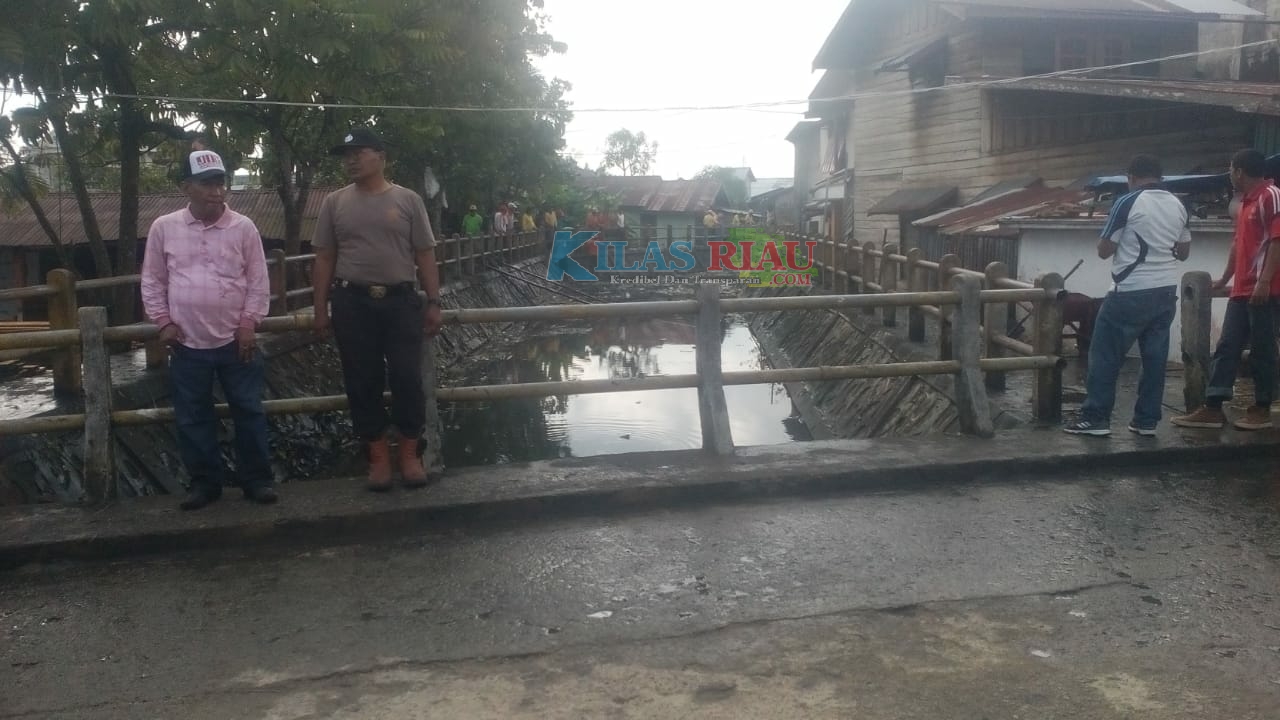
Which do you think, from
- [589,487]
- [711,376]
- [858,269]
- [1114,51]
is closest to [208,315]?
[589,487]

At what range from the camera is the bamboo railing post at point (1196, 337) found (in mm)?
5953

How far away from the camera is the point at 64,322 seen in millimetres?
7551

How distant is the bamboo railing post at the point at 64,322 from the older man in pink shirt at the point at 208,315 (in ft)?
11.1

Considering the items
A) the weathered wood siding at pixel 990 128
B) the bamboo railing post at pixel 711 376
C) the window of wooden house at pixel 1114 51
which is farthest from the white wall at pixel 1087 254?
the window of wooden house at pixel 1114 51

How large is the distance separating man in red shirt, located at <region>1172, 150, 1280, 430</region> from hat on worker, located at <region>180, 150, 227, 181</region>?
5.16m

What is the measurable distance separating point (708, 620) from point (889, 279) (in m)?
11.0

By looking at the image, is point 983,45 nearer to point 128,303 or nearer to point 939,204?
point 939,204

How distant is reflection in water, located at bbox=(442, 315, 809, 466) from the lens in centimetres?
1192

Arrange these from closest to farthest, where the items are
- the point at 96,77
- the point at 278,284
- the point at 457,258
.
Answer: the point at 96,77 < the point at 278,284 < the point at 457,258

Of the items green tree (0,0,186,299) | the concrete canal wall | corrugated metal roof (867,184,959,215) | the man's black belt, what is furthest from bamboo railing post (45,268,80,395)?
corrugated metal roof (867,184,959,215)

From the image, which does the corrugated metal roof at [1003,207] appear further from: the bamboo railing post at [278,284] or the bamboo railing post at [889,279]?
the bamboo railing post at [278,284]

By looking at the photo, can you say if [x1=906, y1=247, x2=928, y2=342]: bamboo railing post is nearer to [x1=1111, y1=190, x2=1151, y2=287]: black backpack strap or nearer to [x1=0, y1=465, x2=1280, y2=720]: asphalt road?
[x1=1111, y1=190, x2=1151, y2=287]: black backpack strap

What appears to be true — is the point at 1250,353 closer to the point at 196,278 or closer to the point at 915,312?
the point at 196,278

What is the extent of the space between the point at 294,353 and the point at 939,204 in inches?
515
